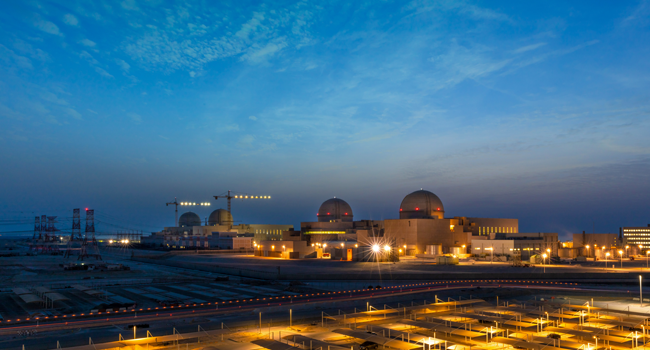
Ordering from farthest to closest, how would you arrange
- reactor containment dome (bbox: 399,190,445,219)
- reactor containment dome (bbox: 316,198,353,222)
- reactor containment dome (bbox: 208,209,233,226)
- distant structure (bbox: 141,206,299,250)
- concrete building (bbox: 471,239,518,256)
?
reactor containment dome (bbox: 208,209,233,226)
distant structure (bbox: 141,206,299,250)
reactor containment dome (bbox: 316,198,353,222)
reactor containment dome (bbox: 399,190,445,219)
concrete building (bbox: 471,239,518,256)

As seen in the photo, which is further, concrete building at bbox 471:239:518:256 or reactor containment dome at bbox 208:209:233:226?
reactor containment dome at bbox 208:209:233:226

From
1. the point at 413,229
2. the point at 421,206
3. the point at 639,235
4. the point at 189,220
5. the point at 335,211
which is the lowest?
the point at 639,235

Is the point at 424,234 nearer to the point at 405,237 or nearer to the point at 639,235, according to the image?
the point at 405,237

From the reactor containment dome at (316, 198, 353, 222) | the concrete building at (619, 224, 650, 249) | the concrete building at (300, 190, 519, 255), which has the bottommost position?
the concrete building at (619, 224, 650, 249)

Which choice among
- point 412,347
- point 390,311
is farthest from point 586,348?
point 390,311

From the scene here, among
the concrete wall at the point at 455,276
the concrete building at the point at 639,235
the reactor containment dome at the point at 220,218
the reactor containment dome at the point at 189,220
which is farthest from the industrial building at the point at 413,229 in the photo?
the concrete building at the point at 639,235

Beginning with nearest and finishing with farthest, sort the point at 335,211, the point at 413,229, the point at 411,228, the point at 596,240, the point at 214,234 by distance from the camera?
the point at 596,240
the point at 413,229
the point at 411,228
the point at 335,211
the point at 214,234

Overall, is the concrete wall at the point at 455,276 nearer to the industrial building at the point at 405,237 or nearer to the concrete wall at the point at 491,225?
the industrial building at the point at 405,237

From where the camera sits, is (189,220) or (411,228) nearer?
(411,228)

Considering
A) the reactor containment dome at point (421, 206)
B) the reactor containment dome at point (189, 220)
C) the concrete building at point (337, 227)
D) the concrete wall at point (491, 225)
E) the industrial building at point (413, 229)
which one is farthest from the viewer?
the reactor containment dome at point (189, 220)

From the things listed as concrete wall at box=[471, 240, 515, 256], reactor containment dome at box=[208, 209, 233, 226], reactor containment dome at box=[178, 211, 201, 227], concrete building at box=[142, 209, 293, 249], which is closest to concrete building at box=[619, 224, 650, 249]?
concrete wall at box=[471, 240, 515, 256]

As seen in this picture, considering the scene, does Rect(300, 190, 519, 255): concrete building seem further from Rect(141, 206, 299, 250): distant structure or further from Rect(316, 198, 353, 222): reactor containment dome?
Rect(141, 206, 299, 250): distant structure

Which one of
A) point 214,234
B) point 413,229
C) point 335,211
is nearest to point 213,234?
point 214,234

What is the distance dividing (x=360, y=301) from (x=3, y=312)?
972 inches
